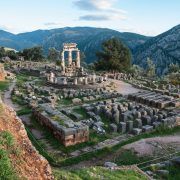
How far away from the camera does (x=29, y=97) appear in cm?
3528

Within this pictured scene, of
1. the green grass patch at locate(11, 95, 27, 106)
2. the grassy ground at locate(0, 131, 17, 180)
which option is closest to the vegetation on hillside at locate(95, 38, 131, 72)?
the green grass patch at locate(11, 95, 27, 106)

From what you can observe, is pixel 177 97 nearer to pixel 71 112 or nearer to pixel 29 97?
pixel 71 112

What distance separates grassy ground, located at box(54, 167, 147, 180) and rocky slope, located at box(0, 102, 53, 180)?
Result: 6.53 feet

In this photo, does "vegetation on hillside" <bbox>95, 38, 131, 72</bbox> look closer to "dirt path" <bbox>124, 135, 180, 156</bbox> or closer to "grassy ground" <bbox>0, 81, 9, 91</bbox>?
"grassy ground" <bbox>0, 81, 9, 91</bbox>

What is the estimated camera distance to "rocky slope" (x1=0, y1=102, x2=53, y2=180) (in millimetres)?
10336

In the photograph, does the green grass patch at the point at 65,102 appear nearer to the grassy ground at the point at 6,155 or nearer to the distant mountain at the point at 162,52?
the grassy ground at the point at 6,155

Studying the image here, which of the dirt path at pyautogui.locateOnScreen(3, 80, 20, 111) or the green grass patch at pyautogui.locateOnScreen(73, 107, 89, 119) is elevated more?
the dirt path at pyautogui.locateOnScreen(3, 80, 20, 111)

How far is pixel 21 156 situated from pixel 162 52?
5561 inches

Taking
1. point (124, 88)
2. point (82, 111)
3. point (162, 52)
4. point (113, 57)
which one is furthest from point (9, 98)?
point (162, 52)

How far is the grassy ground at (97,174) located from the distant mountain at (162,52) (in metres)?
118

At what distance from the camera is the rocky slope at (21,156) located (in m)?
10.3

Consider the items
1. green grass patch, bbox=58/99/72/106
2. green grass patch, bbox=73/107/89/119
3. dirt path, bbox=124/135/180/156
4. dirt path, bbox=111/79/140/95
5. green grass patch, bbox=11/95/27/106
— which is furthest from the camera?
dirt path, bbox=111/79/140/95

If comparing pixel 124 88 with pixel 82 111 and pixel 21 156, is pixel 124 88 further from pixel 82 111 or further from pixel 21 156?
pixel 21 156

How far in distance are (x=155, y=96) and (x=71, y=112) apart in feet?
38.3
